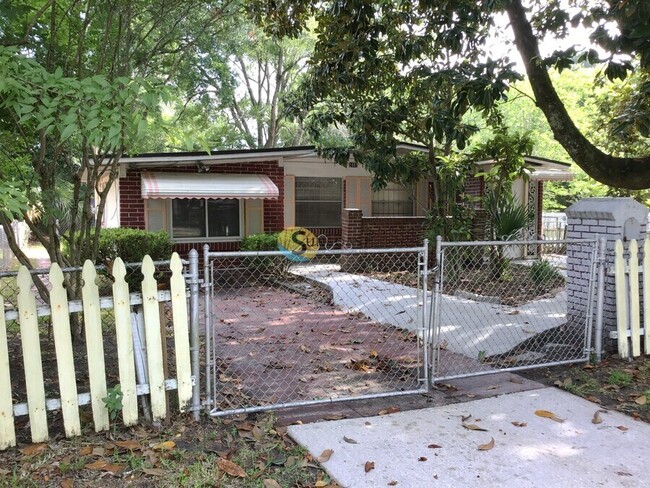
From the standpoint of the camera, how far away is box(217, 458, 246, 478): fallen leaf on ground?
2.96 metres

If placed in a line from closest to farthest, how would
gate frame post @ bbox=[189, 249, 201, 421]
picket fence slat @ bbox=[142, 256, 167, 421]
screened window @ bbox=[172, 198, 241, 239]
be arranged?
picket fence slat @ bbox=[142, 256, 167, 421] → gate frame post @ bbox=[189, 249, 201, 421] → screened window @ bbox=[172, 198, 241, 239]

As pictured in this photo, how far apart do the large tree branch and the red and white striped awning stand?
6.62 metres

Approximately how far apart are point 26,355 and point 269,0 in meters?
6.13

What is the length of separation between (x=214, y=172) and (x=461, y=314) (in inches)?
270

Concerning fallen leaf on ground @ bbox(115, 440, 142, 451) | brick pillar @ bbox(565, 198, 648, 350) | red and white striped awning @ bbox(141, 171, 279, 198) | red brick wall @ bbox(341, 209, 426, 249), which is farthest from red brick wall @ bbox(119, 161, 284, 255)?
fallen leaf on ground @ bbox(115, 440, 142, 451)

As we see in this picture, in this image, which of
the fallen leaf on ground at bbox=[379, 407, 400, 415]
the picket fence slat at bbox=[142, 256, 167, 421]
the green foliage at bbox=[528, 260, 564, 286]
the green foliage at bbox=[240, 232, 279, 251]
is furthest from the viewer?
the green foliage at bbox=[240, 232, 279, 251]

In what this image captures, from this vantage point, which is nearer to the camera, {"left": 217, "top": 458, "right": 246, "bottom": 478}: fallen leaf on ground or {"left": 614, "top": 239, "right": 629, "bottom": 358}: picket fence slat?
{"left": 217, "top": 458, "right": 246, "bottom": 478}: fallen leaf on ground

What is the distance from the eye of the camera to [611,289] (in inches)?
212

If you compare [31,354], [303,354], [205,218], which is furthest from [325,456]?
[205,218]

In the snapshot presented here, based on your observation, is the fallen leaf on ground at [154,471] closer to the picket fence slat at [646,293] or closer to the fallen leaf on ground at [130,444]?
the fallen leaf on ground at [130,444]

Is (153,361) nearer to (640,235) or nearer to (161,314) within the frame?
(161,314)

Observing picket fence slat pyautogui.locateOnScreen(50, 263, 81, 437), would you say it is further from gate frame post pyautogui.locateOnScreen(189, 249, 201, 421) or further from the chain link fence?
gate frame post pyautogui.locateOnScreen(189, 249, 201, 421)

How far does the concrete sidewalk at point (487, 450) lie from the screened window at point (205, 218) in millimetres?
9217

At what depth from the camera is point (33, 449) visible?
10.5 feet
